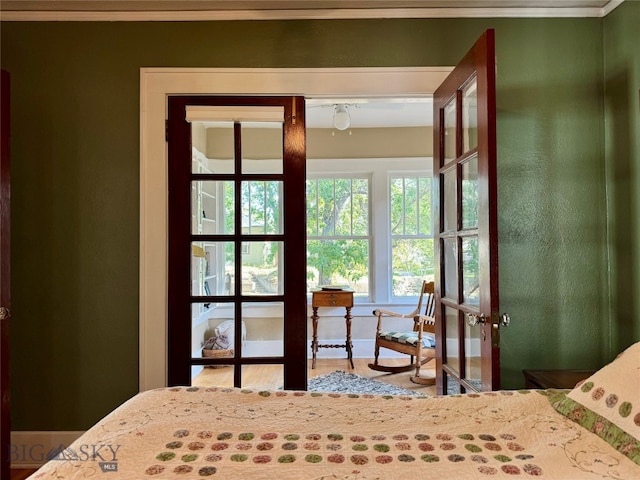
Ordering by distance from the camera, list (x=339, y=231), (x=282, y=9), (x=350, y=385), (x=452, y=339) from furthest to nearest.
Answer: (x=339, y=231)
(x=350, y=385)
(x=282, y=9)
(x=452, y=339)

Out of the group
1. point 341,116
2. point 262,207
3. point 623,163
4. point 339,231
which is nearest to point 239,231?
point 262,207

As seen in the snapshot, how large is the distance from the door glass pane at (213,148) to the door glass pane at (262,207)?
16cm

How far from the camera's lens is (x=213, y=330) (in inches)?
93.4

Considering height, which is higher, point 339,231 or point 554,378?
point 339,231

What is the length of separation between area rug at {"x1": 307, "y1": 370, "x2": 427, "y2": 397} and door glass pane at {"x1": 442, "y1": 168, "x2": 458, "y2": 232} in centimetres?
195

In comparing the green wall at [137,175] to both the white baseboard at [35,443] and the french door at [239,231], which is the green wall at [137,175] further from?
the french door at [239,231]

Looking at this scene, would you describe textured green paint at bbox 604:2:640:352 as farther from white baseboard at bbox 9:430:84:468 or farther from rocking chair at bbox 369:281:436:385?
white baseboard at bbox 9:430:84:468

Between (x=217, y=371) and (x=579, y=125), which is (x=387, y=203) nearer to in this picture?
(x=579, y=125)

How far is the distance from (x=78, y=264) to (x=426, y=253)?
3.72m

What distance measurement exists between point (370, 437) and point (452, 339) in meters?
1.16

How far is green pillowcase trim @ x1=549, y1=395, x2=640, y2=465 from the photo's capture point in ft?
3.12

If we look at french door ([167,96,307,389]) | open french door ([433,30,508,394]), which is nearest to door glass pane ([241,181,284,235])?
french door ([167,96,307,389])

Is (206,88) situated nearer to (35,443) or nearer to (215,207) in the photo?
(215,207)

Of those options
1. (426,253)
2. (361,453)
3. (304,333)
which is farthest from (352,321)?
(361,453)
